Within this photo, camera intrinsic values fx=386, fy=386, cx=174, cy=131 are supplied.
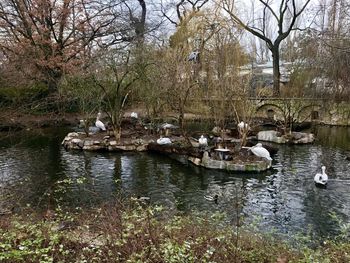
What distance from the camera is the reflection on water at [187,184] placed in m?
A: 9.09

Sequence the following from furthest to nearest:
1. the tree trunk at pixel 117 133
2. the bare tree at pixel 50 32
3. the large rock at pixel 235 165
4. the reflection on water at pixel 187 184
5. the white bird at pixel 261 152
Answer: the bare tree at pixel 50 32 < the tree trunk at pixel 117 133 < the white bird at pixel 261 152 < the large rock at pixel 235 165 < the reflection on water at pixel 187 184

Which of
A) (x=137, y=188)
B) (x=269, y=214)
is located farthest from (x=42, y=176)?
(x=269, y=214)

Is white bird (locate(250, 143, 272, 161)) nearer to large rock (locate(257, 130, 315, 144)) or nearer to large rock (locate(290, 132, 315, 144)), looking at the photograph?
large rock (locate(257, 130, 315, 144))

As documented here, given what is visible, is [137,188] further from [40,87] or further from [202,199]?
[40,87]

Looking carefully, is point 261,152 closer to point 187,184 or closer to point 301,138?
point 187,184

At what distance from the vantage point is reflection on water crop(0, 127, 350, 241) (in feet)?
29.8

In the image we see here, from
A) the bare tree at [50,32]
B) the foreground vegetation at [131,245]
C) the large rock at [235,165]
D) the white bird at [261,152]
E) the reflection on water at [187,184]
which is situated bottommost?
the reflection on water at [187,184]

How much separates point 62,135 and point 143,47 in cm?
663

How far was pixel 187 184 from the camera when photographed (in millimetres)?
11703

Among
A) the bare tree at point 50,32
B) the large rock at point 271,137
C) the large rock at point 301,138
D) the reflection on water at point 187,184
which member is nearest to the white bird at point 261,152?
the reflection on water at point 187,184

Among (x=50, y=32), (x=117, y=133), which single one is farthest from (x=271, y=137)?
(x=50, y=32)

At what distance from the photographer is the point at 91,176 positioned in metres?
12.4

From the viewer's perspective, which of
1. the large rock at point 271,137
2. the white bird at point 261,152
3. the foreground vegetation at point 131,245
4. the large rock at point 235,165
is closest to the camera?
the foreground vegetation at point 131,245

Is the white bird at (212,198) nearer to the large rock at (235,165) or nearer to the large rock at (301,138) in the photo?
the large rock at (235,165)
